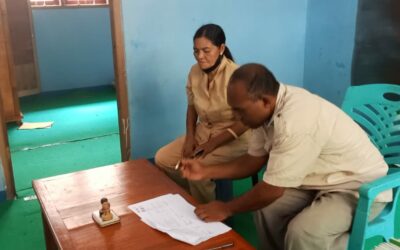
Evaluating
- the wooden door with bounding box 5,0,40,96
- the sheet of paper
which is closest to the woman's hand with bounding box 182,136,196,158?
the sheet of paper

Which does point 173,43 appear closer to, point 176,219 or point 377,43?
point 377,43

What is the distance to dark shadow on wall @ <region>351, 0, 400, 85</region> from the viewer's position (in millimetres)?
2695

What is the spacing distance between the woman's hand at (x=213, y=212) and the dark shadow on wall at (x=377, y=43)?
1.93m

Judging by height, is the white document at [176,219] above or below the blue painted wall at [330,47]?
below

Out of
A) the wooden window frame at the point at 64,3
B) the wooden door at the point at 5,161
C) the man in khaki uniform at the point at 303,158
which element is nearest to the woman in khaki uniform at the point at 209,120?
the man in khaki uniform at the point at 303,158

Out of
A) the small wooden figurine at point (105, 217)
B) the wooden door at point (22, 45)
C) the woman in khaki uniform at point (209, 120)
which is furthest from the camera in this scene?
the wooden door at point (22, 45)

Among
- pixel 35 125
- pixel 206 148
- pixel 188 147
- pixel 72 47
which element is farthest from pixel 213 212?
pixel 72 47

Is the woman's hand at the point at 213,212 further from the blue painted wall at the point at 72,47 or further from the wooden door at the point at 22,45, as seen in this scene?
the blue painted wall at the point at 72,47

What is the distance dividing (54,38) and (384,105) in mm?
4618

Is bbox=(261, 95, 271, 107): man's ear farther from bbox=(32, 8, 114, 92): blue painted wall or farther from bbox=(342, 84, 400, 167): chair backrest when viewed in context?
bbox=(32, 8, 114, 92): blue painted wall

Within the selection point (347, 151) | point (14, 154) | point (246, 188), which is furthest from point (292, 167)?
point (14, 154)

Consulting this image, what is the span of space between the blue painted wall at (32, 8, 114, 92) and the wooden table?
3980 millimetres

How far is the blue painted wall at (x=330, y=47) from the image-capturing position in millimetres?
3059

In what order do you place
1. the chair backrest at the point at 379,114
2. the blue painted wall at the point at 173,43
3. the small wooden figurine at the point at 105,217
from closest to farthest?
the small wooden figurine at the point at 105,217, the chair backrest at the point at 379,114, the blue painted wall at the point at 173,43
